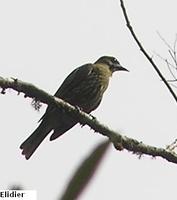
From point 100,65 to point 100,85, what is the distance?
80 centimetres

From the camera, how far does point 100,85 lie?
18.8 feet

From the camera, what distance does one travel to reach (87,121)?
9.81ft

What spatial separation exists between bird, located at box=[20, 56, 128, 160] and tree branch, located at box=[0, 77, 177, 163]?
1584 millimetres

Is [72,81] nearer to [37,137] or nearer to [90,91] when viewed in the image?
[90,91]

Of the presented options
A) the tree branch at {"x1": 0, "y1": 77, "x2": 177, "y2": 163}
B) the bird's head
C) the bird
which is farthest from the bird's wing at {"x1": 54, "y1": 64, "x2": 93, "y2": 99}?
the tree branch at {"x1": 0, "y1": 77, "x2": 177, "y2": 163}

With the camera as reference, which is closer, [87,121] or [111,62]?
[87,121]

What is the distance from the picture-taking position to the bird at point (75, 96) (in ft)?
16.3

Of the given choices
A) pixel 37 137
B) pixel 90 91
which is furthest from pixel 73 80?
pixel 37 137

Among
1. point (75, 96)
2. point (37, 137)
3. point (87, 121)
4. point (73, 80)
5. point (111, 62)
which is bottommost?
point (111, 62)

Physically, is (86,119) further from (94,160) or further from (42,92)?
(94,160)

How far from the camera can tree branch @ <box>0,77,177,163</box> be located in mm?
2450

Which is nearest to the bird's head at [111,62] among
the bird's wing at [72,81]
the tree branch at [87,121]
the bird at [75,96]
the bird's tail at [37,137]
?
the bird at [75,96]

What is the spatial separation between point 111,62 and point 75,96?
1829 millimetres

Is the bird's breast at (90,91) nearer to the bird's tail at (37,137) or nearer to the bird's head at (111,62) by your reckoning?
the bird's tail at (37,137)
